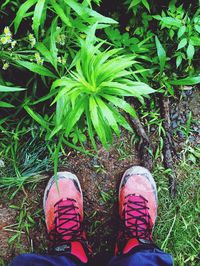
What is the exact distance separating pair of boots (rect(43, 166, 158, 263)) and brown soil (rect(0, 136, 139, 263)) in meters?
0.05

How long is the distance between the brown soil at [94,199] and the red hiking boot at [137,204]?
61 mm

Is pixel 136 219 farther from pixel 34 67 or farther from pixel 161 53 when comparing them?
pixel 34 67

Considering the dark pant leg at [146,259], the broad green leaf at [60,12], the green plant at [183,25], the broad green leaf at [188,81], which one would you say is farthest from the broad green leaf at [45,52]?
the dark pant leg at [146,259]

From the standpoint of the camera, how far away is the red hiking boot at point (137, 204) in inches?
86.2

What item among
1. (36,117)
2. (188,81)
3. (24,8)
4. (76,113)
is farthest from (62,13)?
(188,81)

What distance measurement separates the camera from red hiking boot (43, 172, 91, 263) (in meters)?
2.13

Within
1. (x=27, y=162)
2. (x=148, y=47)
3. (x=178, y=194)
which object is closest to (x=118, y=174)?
(x=178, y=194)

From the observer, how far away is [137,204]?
2.28 m

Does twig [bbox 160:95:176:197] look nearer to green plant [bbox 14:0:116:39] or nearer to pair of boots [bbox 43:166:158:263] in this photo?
pair of boots [bbox 43:166:158:263]

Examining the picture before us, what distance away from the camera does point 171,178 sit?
2.26 metres

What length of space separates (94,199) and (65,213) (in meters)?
0.18

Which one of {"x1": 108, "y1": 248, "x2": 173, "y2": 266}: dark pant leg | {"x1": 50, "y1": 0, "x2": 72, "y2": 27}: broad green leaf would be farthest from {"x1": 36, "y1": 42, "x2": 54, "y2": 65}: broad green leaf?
{"x1": 108, "y1": 248, "x2": 173, "y2": 266}: dark pant leg

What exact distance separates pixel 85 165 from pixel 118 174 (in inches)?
7.8

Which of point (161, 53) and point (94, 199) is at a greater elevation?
point (161, 53)
